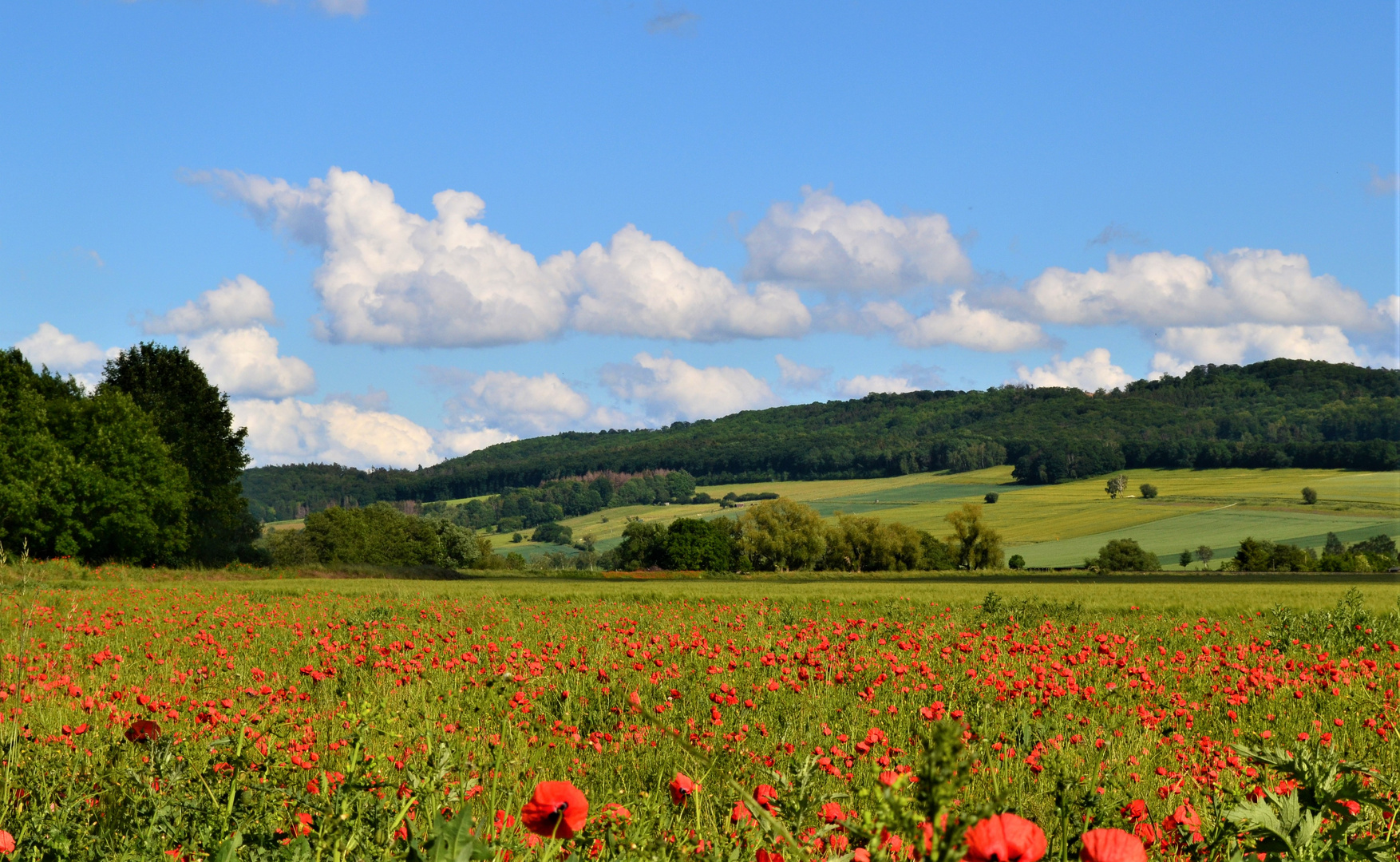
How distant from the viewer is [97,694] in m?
6.39

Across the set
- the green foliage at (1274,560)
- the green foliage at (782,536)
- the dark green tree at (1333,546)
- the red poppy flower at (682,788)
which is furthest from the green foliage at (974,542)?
the red poppy flower at (682,788)

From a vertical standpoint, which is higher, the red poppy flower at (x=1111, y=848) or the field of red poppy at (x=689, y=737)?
the red poppy flower at (x=1111, y=848)

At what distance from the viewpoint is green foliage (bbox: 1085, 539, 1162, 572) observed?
268 feet

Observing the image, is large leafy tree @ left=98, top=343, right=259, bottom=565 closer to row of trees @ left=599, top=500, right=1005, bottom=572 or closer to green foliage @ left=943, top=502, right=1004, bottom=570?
row of trees @ left=599, top=500, right=1005, bottom=572

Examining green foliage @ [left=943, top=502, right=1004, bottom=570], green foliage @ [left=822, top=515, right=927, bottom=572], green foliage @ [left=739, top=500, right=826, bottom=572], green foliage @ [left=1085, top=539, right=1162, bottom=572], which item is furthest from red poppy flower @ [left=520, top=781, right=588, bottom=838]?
green foliage @ [left=1085, top=539, right=1162, bottom=572]

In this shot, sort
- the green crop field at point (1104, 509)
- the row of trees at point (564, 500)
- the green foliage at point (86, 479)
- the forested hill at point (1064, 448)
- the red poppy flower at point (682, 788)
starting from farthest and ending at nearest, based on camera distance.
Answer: the forested hill at point (1064, 448)
the row of trees at point (564, 500)
the green crop field at point (1104, 509)
the green foliage at point (86, 479)
the red poppy flower at point (682, 788)

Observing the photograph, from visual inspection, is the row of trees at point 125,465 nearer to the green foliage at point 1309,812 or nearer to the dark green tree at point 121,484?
the dark green tree at point 121,484

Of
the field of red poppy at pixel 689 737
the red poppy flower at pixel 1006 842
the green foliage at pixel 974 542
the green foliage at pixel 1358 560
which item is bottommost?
the green foliage at pixel 1358 560

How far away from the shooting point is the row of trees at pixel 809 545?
80375 mm

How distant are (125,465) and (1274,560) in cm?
7195

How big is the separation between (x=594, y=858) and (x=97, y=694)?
458cm

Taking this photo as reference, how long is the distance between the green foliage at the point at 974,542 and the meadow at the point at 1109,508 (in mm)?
6330

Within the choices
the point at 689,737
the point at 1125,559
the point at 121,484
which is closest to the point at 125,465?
the point at 121,484

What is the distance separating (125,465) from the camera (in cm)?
4862
